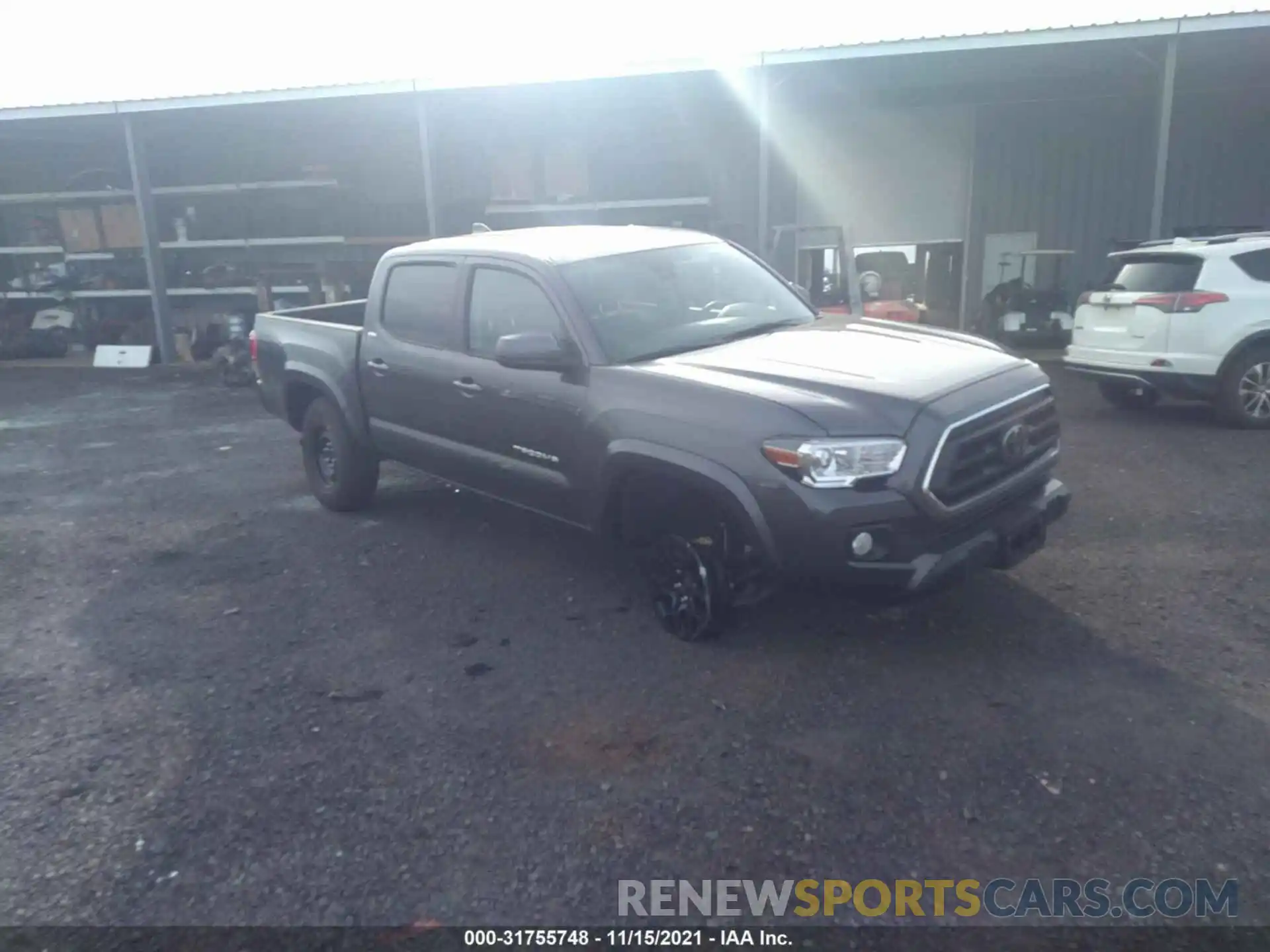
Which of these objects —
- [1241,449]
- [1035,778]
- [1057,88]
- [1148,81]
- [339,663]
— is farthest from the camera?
[1057,88]

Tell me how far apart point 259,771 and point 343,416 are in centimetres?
325

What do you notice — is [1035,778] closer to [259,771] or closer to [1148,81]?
[259,771]

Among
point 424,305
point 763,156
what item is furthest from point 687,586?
point 763,156

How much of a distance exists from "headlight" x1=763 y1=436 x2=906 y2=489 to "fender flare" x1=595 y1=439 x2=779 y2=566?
285 millimetres

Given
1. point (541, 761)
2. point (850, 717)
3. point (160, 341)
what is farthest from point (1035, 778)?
point (160, 341)

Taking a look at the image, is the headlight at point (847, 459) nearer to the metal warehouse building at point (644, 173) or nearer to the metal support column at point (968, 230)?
the metal warehouse building at point (644, 173)

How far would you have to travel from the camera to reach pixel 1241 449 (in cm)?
769

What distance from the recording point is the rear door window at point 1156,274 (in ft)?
26.5

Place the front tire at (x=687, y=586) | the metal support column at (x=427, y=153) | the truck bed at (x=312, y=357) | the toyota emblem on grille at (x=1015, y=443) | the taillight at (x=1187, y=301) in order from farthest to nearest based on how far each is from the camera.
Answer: the metal support column at (x=427, y=153) < the taillight at (x=1187, y=301) < the truck bed at (x=312, y=357) < the front tire at (x=687, y=586) < the toyota emblem on grille at (x=1015, y=443)

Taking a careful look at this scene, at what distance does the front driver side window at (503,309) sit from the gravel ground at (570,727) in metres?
1.38

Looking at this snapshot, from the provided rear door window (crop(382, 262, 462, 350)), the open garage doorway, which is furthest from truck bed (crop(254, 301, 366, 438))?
the open garage doorway

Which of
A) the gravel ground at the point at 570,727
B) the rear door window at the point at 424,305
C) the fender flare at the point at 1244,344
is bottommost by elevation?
the gravel ground at the point at 570,727

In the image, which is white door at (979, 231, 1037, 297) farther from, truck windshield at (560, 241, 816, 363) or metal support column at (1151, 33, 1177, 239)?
truck windshield at (560, 241, 816, 363)

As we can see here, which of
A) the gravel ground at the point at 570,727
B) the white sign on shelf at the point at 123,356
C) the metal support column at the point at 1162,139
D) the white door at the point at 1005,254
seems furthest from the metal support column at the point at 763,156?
the white sign on shelf at the point at 123,356
